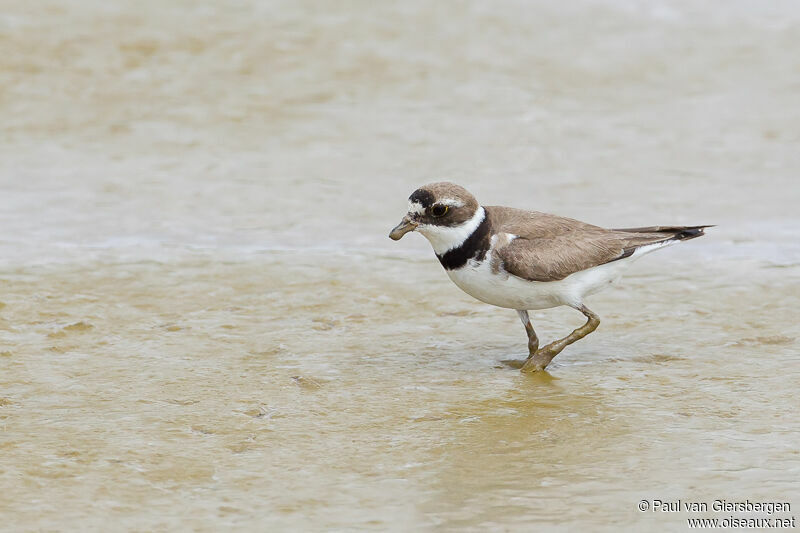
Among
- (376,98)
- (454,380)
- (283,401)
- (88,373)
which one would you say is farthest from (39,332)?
(376,98)

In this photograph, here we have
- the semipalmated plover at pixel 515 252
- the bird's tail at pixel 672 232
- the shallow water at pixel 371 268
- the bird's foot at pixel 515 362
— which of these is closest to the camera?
the shallow water at pixel 371 268

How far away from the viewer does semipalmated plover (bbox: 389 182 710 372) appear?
7.20 metres

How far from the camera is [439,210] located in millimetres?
7262

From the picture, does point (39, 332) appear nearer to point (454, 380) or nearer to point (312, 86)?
point (454, 380)

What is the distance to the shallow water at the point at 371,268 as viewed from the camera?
562 centimetres

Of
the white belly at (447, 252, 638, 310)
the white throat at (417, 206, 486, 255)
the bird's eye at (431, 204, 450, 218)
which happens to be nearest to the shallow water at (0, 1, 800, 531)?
the white belly at (447, 252, 638, 310)

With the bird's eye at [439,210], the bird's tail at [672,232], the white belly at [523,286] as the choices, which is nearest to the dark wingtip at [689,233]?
the bird's tail at [672,232]

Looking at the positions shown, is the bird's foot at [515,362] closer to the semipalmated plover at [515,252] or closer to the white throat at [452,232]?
the semipalmated plover at [515,252]

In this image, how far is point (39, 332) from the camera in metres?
7.95

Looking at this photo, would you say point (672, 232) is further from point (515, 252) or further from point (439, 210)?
point (439, 210)

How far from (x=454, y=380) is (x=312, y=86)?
702 centimetres

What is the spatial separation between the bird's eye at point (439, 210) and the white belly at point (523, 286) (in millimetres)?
341

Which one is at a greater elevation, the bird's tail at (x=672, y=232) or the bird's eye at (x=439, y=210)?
the bird's eye at (x=439, y=210)

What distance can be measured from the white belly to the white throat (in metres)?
0.15
